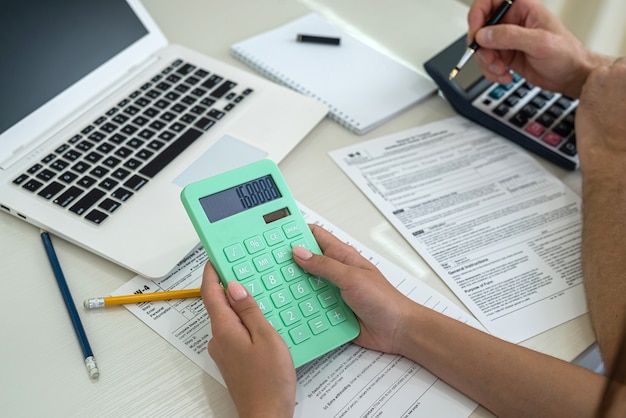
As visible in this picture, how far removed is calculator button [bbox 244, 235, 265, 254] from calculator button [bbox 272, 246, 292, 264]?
14mm

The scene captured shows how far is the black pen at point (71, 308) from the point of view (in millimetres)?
535

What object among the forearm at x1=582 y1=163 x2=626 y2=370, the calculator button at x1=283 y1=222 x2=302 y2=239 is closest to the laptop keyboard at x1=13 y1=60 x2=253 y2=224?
the calculator button at x1=283 y1=222 x2=302 y2=239

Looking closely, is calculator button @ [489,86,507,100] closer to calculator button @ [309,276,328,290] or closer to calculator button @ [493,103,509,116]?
calculator button @ [493,103,509,116]

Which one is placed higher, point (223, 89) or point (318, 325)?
point (223, 89)

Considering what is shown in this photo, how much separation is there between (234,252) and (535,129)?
489 mm

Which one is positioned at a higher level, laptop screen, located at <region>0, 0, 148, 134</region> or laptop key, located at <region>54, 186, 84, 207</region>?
laptop screen, located at <region>0, 0, 148, 134</region>

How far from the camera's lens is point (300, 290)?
0.56 m

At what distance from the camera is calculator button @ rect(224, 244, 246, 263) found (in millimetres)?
552

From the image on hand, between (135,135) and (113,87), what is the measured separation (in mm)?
107

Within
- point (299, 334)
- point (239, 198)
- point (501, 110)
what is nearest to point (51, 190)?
point (239, 198)

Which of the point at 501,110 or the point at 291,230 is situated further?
the point at 501,110

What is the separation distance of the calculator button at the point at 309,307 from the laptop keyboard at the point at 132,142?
0.25m

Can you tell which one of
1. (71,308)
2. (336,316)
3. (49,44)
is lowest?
(336,316)

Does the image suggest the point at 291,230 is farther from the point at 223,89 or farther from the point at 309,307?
the point at 223,89
